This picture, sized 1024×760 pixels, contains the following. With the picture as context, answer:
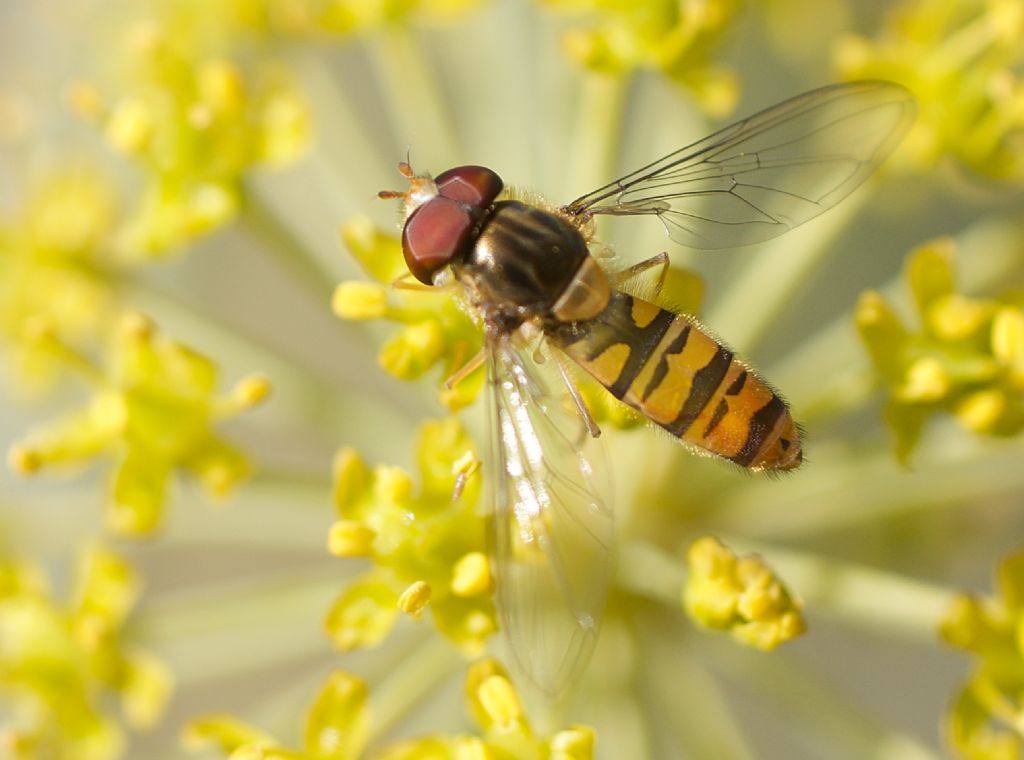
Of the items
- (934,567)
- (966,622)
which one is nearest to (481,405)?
(966,622)

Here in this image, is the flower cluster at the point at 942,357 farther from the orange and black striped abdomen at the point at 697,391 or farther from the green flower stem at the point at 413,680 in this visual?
the green flower stem at the point at 413,680

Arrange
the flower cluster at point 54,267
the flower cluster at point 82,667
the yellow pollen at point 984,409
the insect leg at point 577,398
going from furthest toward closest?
the flower cluster at point 54,267, the flower cluster at point 82,667, the yellow pollen at point 984,409, the insect leg at point 577,398

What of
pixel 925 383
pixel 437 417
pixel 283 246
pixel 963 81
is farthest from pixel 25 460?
pixel 963 81

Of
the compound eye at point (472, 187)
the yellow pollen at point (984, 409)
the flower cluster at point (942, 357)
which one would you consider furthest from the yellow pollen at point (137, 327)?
the yellow pollen at point (984, 409)

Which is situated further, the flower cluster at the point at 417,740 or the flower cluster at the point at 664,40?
the flower cluster at the point at 664,40

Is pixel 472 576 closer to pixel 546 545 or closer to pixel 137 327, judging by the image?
pixel 546 545

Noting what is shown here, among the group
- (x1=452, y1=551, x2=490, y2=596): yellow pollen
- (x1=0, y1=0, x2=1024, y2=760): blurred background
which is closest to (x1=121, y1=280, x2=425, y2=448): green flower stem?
(x1=0, y1=0, x2=1024, y2=760): blurred background

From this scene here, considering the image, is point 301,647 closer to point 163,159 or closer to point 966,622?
point 163,159

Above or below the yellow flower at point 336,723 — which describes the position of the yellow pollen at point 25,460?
above

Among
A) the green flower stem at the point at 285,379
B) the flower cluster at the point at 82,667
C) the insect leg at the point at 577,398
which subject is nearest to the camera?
the insect leg at the point at 577,398

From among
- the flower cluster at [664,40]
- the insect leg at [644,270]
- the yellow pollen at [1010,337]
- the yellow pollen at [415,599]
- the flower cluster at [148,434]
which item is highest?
the flower cluster at [664,40]
